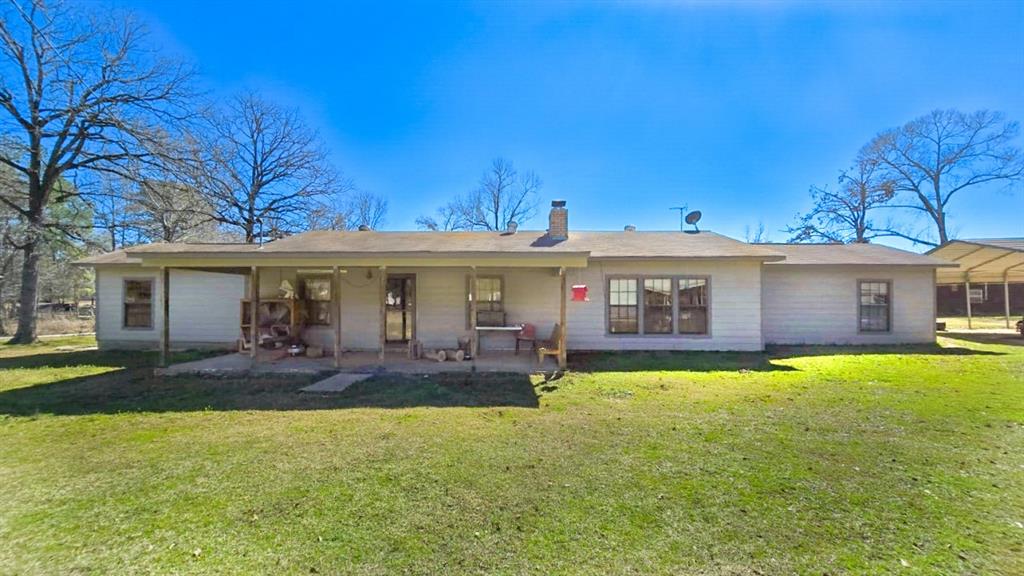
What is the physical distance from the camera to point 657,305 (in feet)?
34.9

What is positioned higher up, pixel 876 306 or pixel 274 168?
pixel 274 168

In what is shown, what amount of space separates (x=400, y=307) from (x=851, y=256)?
13.2 meters

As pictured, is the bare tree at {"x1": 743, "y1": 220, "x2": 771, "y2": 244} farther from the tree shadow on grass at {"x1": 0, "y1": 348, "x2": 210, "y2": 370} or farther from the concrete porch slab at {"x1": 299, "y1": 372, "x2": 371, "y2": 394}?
the tree shadow on grass at {"x1": 0, "y1": 348, "x2": 210, "y2": 370}

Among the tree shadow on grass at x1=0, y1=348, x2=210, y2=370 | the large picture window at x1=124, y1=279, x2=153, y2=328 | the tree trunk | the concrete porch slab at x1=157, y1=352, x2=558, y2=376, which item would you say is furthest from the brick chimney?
the tree trunk

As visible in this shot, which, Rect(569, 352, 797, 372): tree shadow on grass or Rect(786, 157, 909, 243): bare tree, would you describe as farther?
Rect(786, 157, 909, 243): bare tree

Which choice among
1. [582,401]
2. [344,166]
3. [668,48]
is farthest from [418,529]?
[344,166]

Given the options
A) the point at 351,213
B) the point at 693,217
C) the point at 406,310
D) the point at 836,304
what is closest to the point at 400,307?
the point at 406,310

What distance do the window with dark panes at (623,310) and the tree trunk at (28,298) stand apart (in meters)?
18.4

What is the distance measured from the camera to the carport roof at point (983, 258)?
13.1 m

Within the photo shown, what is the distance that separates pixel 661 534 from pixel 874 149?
128 feet

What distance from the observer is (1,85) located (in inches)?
496

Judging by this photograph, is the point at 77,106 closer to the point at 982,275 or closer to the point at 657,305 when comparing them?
the point at 657,305

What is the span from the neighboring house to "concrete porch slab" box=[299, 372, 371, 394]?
49.6 feet

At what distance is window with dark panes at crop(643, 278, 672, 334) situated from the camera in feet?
34.8
